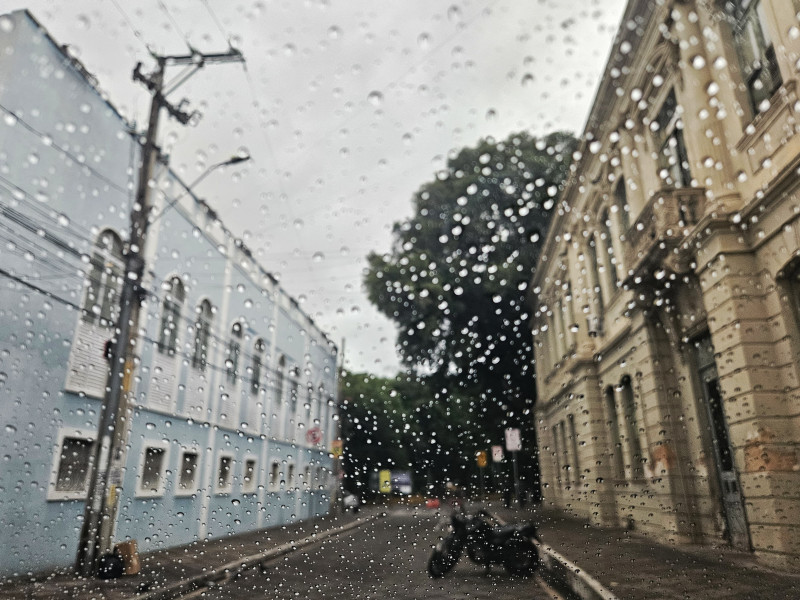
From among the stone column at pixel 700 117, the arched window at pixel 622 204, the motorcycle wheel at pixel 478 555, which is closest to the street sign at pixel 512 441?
the motorcycle wheel at pixel 478 555

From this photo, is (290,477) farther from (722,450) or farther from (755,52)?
(755,52)

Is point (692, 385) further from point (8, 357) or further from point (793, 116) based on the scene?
point (8, 357)

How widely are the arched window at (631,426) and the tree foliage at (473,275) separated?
3.47m

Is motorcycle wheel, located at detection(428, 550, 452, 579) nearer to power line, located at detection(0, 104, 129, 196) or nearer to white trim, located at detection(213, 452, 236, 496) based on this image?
white trim, located at detection(213, 452, 236, 496)

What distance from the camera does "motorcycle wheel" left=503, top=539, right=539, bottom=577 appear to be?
15.8 ft

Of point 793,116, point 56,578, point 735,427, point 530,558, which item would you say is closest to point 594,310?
point 735,427

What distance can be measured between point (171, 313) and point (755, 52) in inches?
277

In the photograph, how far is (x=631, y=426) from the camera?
8977 mm

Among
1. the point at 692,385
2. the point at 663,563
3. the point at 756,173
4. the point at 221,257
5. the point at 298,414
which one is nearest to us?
the point at 298,414

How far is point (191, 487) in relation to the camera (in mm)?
5191

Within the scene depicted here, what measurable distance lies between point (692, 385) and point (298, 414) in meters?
5.83

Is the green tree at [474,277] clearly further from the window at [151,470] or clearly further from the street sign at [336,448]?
the window at [151,470]

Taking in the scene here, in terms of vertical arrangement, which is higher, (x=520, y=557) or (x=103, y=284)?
(x=103, y=284)

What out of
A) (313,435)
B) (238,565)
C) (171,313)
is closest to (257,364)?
(313,435)
